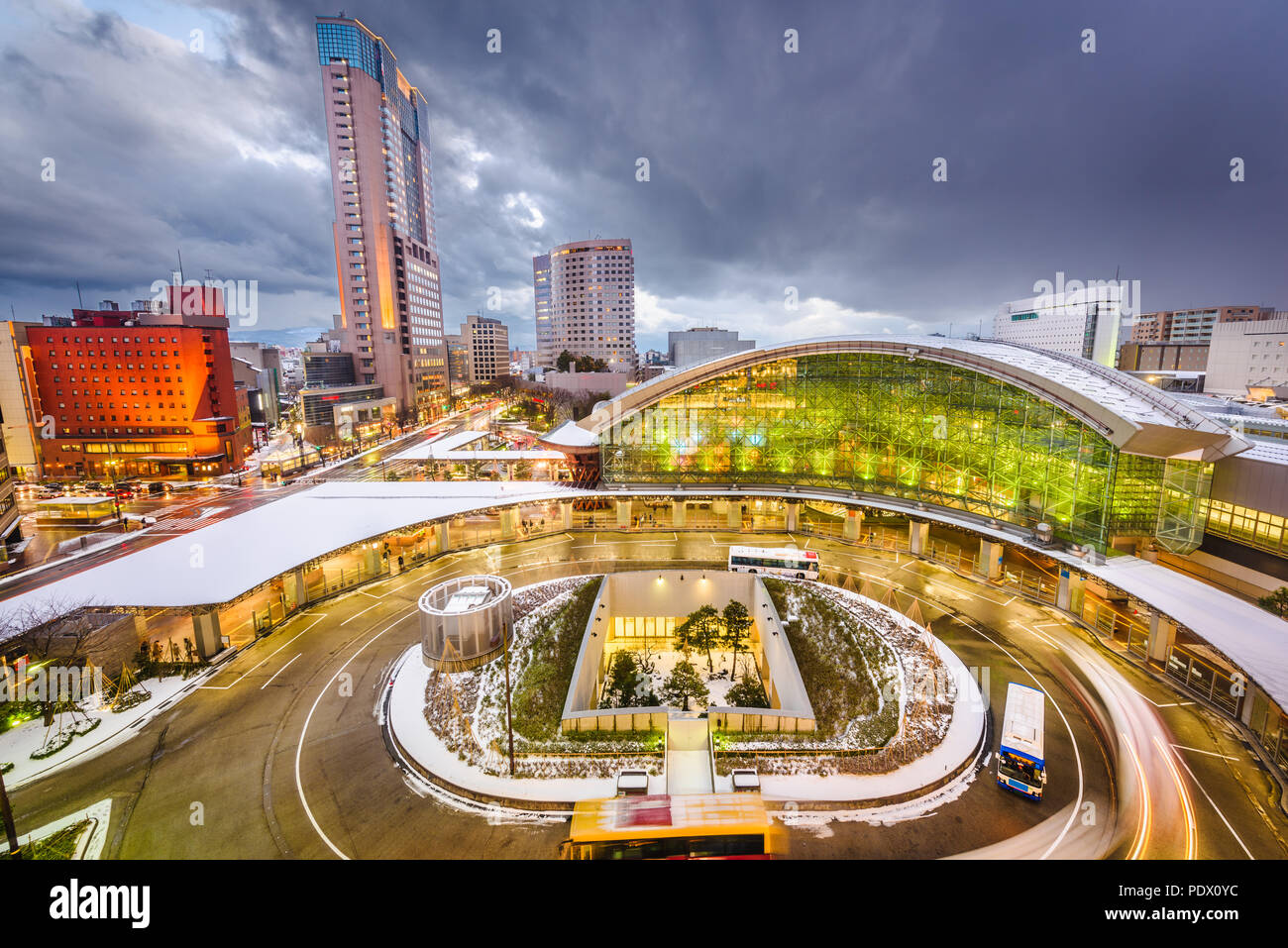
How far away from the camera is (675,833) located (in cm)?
1316

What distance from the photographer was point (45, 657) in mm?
21859

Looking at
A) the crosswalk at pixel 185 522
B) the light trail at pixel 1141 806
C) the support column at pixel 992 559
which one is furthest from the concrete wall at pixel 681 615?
the crosswalk at pixel 185 522

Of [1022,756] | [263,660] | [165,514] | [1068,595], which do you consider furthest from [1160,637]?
[165,514]

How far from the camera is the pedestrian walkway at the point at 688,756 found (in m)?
18.0

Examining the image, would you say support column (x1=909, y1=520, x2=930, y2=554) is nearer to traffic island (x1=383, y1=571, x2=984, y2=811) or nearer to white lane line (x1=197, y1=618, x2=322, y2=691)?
traffic island (x1=383, y1=571, x2=984, y2=811)

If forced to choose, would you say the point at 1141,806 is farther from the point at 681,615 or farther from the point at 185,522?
Result: the point at 185,522

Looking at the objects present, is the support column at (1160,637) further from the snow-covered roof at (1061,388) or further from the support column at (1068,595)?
the snow-covered roof at (1061,388)

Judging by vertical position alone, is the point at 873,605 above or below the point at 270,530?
below

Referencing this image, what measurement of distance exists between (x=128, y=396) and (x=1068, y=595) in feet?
305

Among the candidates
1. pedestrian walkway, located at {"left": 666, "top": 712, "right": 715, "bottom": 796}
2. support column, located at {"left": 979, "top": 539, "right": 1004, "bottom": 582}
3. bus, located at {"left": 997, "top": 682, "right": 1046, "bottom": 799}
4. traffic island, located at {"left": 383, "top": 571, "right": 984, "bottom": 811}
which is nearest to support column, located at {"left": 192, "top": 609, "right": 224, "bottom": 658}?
traffic island, located at {"left": 383, "top": 571, "right": 984, "bottom": 811}

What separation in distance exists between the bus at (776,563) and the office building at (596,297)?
112m
